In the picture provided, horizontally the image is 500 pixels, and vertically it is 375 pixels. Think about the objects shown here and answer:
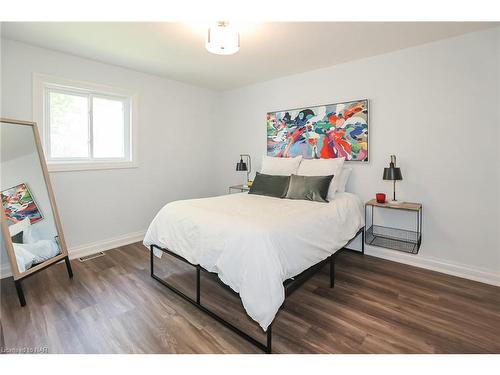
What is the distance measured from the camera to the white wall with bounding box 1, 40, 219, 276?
2770 millimetres

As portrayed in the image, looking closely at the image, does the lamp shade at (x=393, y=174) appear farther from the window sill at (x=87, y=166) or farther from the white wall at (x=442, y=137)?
the window sill at (x=87, y=166)

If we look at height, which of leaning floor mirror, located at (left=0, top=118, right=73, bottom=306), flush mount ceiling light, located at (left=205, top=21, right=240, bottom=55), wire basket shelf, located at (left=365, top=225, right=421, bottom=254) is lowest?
wire basket shelf, located at (left=365, top=225, right=421, bottom=254)

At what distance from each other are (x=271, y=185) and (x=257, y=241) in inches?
61.7

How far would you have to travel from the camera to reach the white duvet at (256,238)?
5.39ft

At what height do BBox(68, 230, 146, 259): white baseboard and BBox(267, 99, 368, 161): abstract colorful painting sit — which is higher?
BBox(267, 99, 368, 161): abstract colorful painting

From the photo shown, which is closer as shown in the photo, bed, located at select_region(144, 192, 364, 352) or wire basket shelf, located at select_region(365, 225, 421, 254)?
bed, located at select_region(144, 192, 364, 352)

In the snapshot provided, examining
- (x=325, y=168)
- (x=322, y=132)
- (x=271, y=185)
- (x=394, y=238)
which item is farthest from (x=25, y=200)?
(x=394, y=238)

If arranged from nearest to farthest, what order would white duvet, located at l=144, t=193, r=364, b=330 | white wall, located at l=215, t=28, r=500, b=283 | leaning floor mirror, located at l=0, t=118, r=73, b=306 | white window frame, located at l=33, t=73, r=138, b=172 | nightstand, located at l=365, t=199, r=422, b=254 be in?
white duvet, located at l=144, t=193, r=364, b=330, leaning floor mirror, located at l=0, t=118, r=73, b=306, white wall, located at l=215, t=28, r=500, b=283, nightstand, located at l=365, t=199, r=422, b=254, white window frame, located at l=33, t=73, r=138, b=172

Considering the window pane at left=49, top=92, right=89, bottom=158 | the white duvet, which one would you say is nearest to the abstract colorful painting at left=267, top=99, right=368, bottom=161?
the white duvet

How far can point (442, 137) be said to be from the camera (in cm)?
269

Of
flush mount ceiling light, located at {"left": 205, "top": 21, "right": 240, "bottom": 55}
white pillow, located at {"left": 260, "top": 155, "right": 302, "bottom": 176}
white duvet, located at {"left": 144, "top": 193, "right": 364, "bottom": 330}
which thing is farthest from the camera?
white pillow, located at {"left": 260, "top": 155, "right": 302, "bottom": 176}

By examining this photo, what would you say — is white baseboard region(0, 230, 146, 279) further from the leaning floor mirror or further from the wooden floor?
the leaning floor mirror

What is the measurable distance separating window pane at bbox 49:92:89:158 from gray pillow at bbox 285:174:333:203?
8.68ft


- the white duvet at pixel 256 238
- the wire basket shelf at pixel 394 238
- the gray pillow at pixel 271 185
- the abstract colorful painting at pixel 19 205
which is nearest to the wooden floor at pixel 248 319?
the wire basket shelf at pixel 394 238
